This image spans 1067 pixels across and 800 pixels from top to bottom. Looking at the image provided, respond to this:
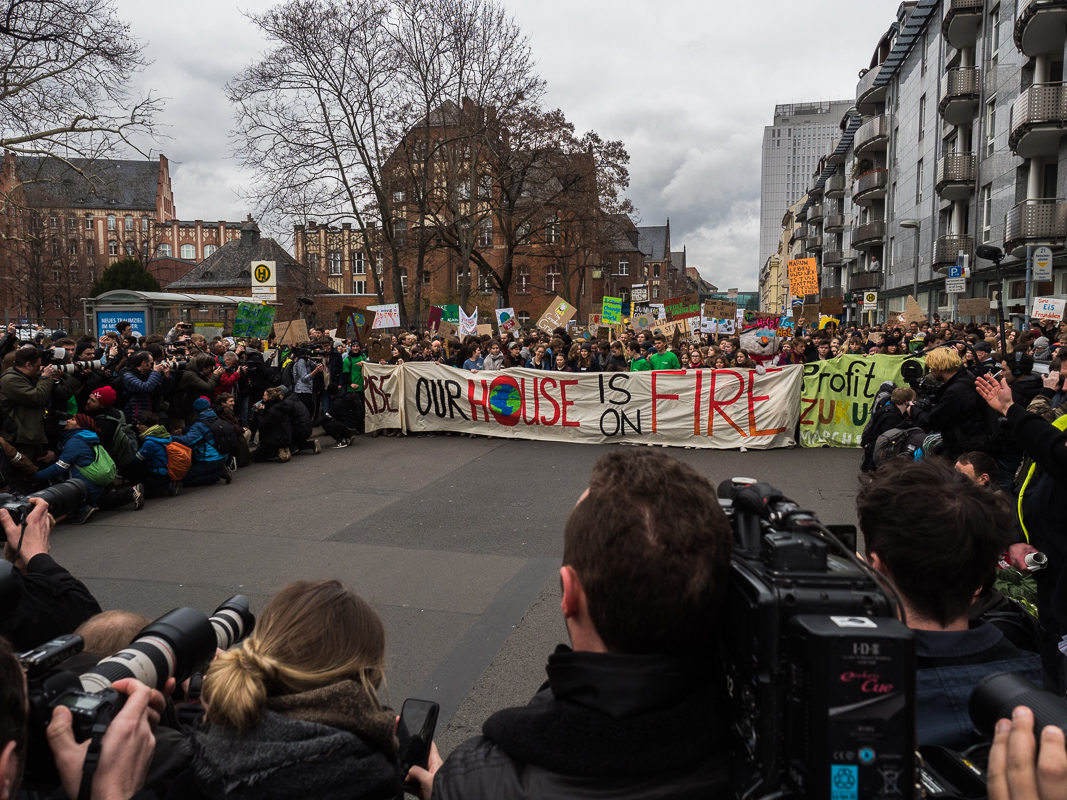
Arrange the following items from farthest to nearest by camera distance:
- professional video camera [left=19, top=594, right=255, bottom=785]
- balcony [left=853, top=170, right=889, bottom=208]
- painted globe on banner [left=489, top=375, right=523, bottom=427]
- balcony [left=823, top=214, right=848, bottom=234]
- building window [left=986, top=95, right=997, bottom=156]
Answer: balcony [left=823, top=214, right=848, bottom=234], balcony [left=853, top=170, right=889, bottom=208], building window [left=986, top=95, right=997, bottom=156], painted globe on banner [left=489, top=375, right=523, bottom=427], professional video camera [left=19, top=594, right=255, bottom=785]

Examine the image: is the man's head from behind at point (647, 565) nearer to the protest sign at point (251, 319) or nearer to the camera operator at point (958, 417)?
the camera operator at point (958, 417)

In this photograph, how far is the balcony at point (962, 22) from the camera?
3381 cm

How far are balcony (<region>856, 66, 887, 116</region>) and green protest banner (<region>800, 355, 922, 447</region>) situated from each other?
47201mm

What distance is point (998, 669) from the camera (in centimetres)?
193

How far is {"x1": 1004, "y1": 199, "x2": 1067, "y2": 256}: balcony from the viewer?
1000 inches

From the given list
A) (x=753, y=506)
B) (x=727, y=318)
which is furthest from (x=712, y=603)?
(x=727, y=318)

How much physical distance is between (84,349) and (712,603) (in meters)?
10.00

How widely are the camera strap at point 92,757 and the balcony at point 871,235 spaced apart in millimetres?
58094

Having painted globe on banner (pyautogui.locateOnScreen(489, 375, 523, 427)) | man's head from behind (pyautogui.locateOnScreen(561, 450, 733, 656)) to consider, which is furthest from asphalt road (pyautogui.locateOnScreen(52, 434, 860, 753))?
man's head from behind (pyautogui.locateOnScreen(561, 450, 733, 656))

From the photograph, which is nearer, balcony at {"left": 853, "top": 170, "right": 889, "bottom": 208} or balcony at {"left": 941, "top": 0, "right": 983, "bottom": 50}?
balcony at {"left": 941, "top": 0, "right": 983, "bottom": 50}

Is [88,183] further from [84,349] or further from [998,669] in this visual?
[998,669]

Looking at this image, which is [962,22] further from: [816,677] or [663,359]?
[816,677]

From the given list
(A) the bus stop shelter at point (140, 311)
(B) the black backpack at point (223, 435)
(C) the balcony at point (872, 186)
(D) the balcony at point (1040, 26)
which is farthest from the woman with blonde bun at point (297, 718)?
(C) the balcony at point (872, 186)

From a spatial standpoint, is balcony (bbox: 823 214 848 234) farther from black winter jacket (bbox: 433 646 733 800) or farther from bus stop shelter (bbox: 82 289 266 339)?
black winter jacket (bbox: 433 646 733 800)
